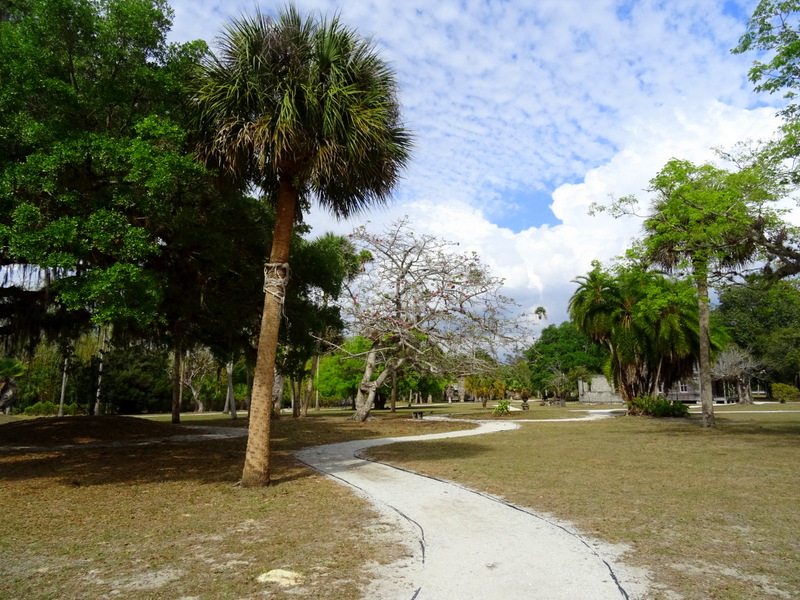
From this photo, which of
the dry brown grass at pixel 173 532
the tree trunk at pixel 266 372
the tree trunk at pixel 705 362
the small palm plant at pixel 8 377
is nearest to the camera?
the dry brown grass at pixel 173 532

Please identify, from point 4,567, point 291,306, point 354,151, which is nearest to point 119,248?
point 354,151

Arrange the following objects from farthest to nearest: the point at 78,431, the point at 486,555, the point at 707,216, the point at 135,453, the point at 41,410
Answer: the point at 41,410 → the point at 78,431 → the point at 707,216 → the point at 135,453 → the point at 486,555

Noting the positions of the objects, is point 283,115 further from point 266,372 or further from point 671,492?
point 671,492

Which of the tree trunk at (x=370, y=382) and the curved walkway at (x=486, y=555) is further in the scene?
the tree trunk at (x=370, y=382)

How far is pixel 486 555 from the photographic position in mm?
5012

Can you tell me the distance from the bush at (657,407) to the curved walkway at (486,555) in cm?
2272

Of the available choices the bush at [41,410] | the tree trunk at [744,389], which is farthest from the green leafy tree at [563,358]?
the bush at [41,410]

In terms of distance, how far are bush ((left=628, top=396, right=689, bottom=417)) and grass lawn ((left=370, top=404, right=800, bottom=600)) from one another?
1048 centimetres

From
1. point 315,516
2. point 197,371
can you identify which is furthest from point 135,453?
point 197,371

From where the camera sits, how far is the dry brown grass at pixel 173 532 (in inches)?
169

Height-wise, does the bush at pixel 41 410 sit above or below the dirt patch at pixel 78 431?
below

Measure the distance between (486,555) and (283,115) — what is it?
6.44 m

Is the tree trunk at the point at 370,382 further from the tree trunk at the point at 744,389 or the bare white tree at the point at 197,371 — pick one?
the tree trunk at the point at 744,389

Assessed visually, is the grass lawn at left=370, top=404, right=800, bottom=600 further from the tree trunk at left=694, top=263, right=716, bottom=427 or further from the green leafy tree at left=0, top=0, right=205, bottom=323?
the green leafy tree at left=0, top=0, right=205, bottom=323
